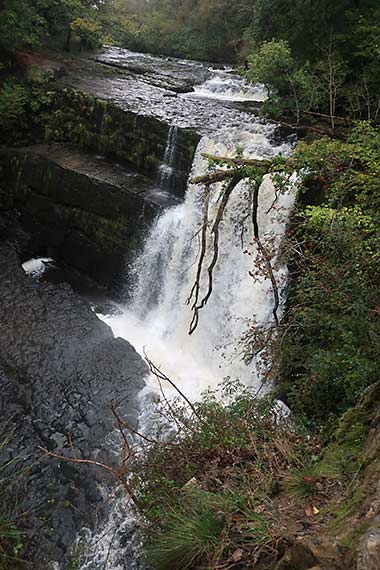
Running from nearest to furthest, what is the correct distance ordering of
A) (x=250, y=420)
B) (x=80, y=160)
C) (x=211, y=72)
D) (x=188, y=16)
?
(x=250, y=420) < (x=80, y=160) < (x=211, y=72) < (x=188, y=16)

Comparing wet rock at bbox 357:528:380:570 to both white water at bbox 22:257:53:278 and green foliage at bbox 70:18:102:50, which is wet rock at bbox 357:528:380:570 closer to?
white water at bbox 22:257:53:278

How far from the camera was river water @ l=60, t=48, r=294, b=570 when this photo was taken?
7797 millimetres

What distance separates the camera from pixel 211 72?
53.0ft

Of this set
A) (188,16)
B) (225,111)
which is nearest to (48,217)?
(225,111)

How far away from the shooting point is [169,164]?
10000 mm

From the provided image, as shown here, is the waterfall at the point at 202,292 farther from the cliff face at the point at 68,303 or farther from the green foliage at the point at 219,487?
the green foliage at the point at 219,487

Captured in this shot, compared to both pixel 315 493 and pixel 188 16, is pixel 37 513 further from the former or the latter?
pixel 188 16

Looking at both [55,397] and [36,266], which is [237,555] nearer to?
[55,397]

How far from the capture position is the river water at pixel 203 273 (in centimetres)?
780

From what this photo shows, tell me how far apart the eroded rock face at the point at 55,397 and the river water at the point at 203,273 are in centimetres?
49

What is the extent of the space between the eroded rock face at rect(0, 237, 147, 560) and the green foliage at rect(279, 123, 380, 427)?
2.91 metres

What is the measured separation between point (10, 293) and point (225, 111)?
6.81m

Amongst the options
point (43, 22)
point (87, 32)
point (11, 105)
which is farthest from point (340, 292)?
point (87, 32)

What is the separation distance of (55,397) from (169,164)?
551cm
